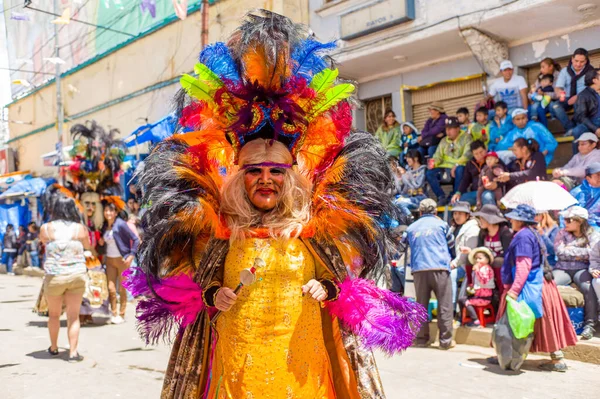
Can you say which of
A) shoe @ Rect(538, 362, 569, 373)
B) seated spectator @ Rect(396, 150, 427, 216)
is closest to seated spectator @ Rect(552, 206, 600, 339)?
shoe @ Rect(538, 362, 569, 373)

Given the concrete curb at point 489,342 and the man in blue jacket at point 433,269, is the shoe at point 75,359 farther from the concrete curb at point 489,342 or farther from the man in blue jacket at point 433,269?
the concrete curb at point 489,342

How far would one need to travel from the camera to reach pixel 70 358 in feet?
21.6

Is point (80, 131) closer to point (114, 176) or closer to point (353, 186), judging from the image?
point (114, 176)

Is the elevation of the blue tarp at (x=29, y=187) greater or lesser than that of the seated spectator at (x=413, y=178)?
greater

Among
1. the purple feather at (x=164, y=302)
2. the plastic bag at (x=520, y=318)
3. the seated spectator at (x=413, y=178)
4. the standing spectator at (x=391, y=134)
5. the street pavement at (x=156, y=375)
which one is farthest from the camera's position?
the standing spectator at (x=391, y=134)

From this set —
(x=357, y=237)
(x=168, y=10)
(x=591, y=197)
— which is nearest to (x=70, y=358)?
(x=357, y=237)

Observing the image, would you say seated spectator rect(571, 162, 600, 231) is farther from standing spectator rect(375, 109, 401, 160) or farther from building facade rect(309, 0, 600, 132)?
standing spectator rect(375, 109, 401, 160)

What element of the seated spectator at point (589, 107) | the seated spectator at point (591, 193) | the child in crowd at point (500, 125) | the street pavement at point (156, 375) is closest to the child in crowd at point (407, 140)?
the child in crowd at point (500, 125)

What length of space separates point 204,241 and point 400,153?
30.5 ft

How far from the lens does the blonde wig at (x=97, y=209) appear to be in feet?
29.7

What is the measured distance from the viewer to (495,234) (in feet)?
24.6

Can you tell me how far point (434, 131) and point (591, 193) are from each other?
3.65 m

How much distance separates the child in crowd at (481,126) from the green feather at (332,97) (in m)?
7.66

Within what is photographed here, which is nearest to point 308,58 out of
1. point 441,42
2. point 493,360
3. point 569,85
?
point 493,360
